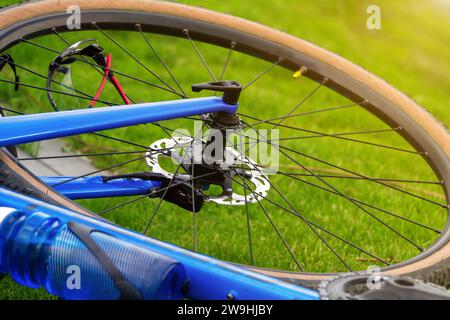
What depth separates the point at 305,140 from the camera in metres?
4.63

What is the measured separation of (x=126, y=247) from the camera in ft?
4.78

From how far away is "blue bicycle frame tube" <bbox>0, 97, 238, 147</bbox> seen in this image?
1709 millimetres

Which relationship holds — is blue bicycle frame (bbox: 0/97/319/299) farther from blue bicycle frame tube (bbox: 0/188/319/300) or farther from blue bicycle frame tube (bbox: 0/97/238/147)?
blue bicycle frame tube (bbox: 0/97/238/147)

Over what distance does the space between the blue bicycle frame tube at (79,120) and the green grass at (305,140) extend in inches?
32.0

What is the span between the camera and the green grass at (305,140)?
10.1 ft

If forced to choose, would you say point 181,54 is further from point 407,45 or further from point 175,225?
point 407,45

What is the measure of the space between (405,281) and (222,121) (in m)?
0.90

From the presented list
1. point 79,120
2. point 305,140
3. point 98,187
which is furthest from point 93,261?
point 305,140

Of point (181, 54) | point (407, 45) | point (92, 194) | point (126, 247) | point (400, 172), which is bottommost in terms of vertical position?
point (126, 247)

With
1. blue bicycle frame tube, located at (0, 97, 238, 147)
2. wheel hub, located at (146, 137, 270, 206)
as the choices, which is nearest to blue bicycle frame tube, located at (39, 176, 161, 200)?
wheel hub, located at (146, 137, 270, 206)

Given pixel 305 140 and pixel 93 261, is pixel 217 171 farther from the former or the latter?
pixel 305 140

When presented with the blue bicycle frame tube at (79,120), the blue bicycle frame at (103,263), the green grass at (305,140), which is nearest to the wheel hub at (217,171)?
the blue bicycle frame tube at (79,120)

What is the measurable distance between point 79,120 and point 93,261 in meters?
0.46
